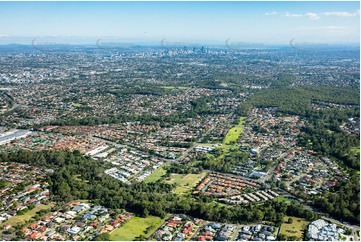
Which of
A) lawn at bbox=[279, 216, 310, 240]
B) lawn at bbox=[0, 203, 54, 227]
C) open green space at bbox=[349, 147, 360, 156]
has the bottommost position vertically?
lawn at bbox=[0, 203, 54, 227]

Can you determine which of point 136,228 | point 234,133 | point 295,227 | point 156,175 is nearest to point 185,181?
point 156,175

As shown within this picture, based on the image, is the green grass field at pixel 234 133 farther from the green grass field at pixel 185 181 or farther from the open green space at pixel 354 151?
the open green space at pixel 354 151

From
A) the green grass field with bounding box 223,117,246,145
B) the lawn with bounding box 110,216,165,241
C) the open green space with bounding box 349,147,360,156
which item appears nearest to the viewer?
the lawn with bounding box 110,216,165,241

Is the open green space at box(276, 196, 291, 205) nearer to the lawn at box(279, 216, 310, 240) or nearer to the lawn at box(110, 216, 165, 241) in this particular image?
the lawn at box(279, 216, 310, 240)

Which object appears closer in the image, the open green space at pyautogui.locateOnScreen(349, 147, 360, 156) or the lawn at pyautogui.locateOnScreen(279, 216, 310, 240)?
the lawn at pyautogui.locateOnScreen(279, 216, 310, 240)

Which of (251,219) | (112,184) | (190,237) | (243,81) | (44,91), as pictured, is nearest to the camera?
(190,237)

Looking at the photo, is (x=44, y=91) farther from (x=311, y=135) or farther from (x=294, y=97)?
(x=311, y=135)

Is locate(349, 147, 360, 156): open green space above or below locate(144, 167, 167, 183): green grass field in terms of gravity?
above

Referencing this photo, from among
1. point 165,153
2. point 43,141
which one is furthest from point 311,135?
point 43,141

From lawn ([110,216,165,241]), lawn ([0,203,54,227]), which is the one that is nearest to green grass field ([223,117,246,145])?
lawn ([110,216,165,241])
